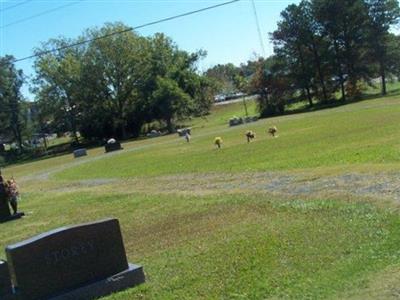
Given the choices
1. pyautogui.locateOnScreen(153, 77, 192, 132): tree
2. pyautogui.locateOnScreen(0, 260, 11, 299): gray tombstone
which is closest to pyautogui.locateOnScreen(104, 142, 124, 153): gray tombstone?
pyautogui.locateOnScreen(153, 77, 192, 132): tree

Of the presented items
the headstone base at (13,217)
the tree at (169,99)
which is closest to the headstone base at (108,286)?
the headstone base at (13,217)

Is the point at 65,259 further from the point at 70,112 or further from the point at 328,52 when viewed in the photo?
the point at 70,112

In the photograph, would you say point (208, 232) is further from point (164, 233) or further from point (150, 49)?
point (150, 49)

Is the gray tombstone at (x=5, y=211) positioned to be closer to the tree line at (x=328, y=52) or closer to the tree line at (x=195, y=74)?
the tree line at (x=195, y=74)

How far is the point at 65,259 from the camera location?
340 inches

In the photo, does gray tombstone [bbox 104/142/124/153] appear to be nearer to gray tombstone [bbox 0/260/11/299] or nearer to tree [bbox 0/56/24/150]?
tree [bbox 0/56/24/150]

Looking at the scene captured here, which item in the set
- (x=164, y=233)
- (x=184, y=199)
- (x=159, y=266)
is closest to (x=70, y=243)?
(x=159, y=266)

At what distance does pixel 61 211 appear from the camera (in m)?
19.5

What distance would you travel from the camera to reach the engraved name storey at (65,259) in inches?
329

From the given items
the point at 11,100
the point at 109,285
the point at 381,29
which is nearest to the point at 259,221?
the point at 109,285

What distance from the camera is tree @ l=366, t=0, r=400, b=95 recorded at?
81.9 metres

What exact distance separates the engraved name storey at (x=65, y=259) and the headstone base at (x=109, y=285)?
9cm

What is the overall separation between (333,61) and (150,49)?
79.5ft

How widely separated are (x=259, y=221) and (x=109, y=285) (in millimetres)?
4470
